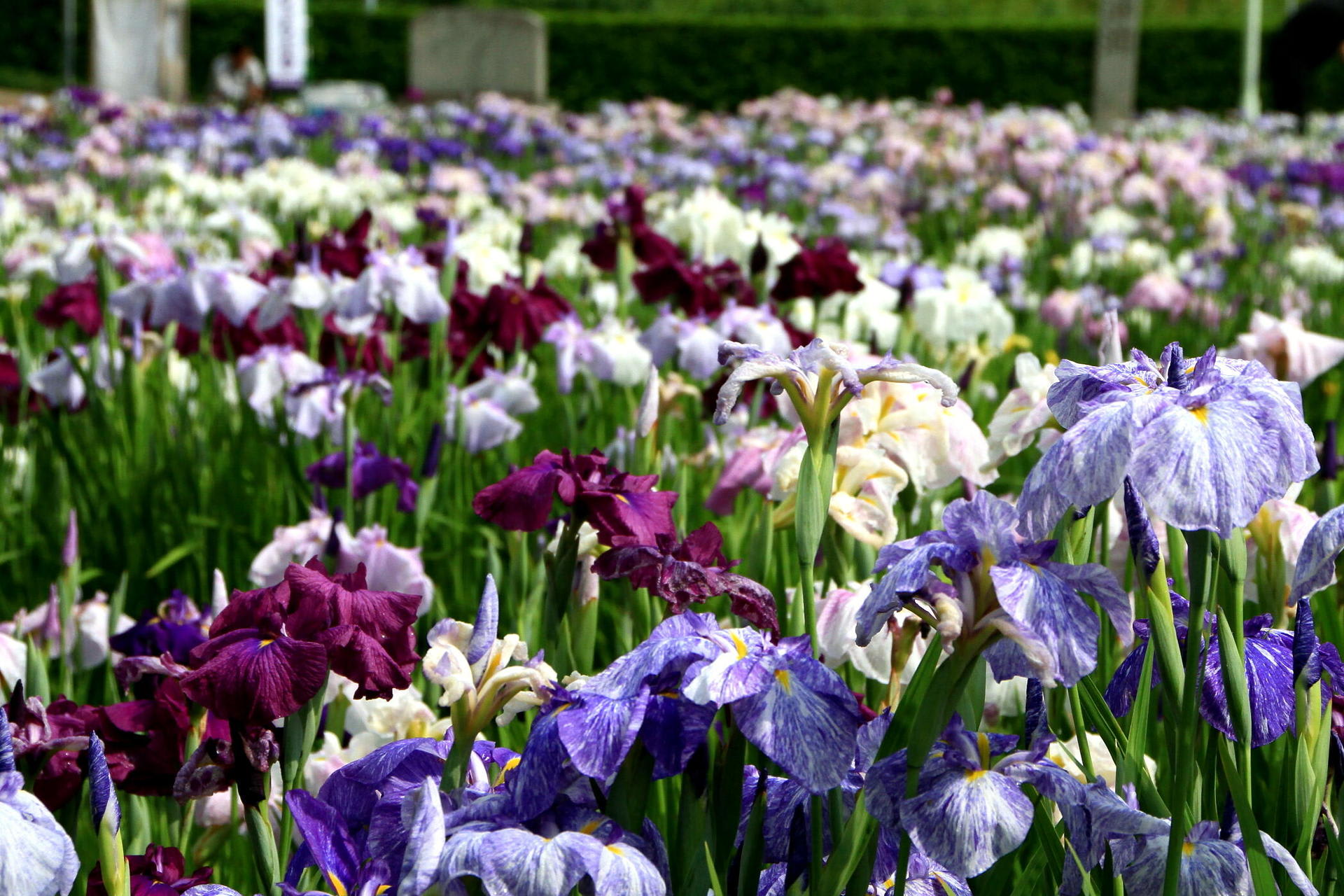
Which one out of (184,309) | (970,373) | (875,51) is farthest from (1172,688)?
(875,51)

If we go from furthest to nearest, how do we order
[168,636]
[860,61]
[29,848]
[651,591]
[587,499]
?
[860,61]
[168,636]
[587,499]
[651,591]
[29,848]

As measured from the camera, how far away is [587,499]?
1244mm

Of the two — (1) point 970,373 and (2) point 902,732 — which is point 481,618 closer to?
(2) point 902,732

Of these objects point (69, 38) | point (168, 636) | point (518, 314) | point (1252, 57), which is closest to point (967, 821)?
point (168, 636)

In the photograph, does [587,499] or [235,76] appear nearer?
[587,499]

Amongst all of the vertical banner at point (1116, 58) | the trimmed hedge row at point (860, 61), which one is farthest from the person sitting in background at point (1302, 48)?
the trimmed hedge row at point (860, 61)

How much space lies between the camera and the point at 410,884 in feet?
2.52

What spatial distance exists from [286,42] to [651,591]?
18598 millimetres

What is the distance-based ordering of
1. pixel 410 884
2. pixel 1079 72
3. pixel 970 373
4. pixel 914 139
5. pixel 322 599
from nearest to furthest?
pixel 410 884 → pixel 322 599 → pixel 970 373 → pixel 914 139 → pixel 1079 72

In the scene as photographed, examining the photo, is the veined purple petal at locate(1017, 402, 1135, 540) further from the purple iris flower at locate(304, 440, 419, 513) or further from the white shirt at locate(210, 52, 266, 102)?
the white shirt at locate(210, 52, 266, 102)

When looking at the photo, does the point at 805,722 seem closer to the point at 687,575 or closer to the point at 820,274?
the point at 687,575

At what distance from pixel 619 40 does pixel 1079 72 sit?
8253 mm

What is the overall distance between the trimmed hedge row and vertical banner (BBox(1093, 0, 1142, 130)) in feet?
23.9

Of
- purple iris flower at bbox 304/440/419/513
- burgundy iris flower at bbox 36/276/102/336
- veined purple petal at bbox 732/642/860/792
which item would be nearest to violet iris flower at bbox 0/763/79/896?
veined purple petal at bbox 732/642/860/792
